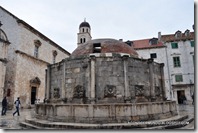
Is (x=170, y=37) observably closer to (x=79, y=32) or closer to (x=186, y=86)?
(x=186, y=86)

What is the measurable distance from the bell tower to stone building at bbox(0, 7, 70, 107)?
58.5 ft

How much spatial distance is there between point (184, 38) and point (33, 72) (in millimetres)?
18967

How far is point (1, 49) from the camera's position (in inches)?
576

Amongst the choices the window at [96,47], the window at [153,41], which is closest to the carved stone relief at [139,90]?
the window at [96,47]

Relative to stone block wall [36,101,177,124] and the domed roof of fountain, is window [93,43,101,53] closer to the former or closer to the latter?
the domed roof of fountain

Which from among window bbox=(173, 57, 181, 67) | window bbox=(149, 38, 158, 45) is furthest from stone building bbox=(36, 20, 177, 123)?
window bbox=(149, 38, 158, 45)

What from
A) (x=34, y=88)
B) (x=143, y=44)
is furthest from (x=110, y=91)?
(x=143, y=44)

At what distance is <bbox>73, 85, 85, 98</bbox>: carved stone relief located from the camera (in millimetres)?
7416

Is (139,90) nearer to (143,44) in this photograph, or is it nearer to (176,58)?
(176,58)

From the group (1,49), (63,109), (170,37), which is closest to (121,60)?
(63,109)

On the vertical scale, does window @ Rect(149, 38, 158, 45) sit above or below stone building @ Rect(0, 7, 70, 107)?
above

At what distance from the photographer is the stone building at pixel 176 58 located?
68.9 feet

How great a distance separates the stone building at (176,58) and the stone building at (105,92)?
46.9ft

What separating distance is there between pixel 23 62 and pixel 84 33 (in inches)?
887
